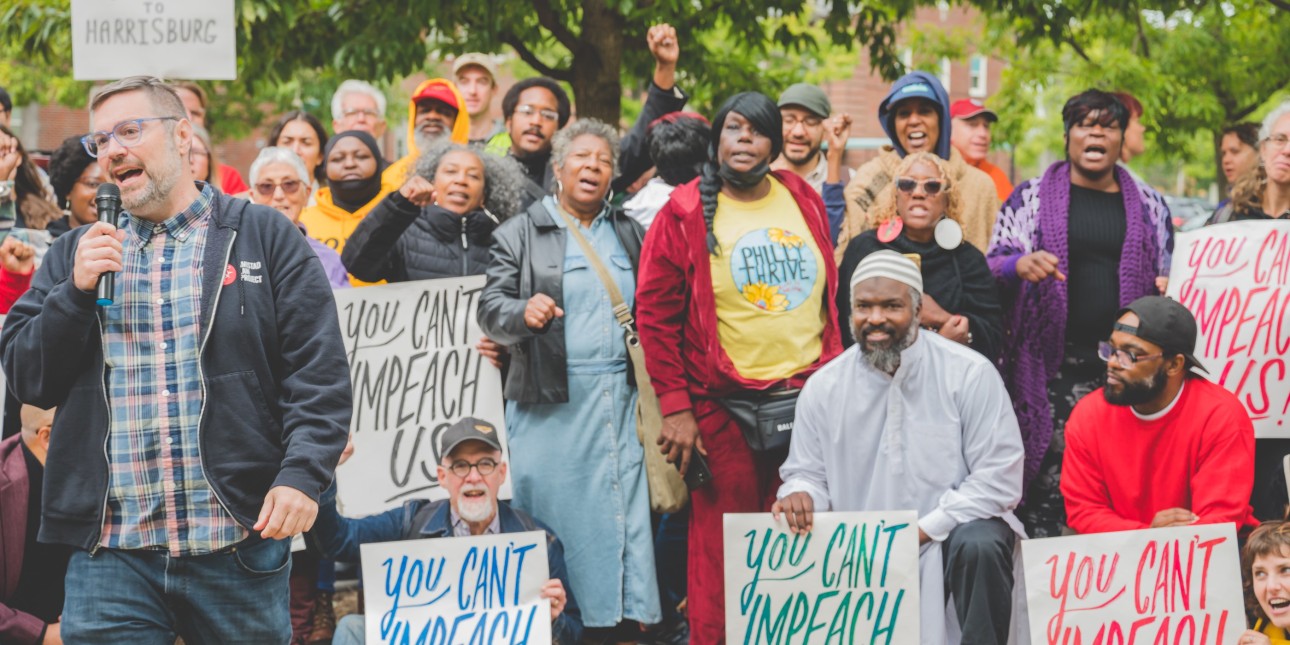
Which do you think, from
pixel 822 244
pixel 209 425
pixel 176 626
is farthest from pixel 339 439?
pixel 822 244

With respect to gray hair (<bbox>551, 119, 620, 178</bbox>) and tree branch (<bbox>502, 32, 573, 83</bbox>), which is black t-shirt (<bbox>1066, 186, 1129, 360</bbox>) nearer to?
gray hair (<bbox>551, 119, 620, 178</bbox>)

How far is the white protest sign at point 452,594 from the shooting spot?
5262 millimetres

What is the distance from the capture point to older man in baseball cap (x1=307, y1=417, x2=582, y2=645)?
18.1 ft

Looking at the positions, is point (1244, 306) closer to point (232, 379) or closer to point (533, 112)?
point (533, 112)

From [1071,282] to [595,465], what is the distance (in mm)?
2201

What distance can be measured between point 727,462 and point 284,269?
2.33 m

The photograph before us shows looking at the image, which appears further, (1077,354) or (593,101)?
(593,101)

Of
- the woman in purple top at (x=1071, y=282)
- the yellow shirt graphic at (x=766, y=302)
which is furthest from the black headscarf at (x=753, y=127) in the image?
the woman in purple top at (x=1071, y=282)

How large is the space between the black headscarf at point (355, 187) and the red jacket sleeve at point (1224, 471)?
4.03m

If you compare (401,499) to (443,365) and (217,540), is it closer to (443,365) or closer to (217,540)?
(443,365)

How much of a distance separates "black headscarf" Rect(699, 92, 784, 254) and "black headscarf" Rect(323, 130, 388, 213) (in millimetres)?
1985

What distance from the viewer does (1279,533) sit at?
4711 mm

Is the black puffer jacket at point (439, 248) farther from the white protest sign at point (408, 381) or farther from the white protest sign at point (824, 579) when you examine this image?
the white protest sign at point (824, 579)

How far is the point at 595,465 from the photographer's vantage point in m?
5.83
